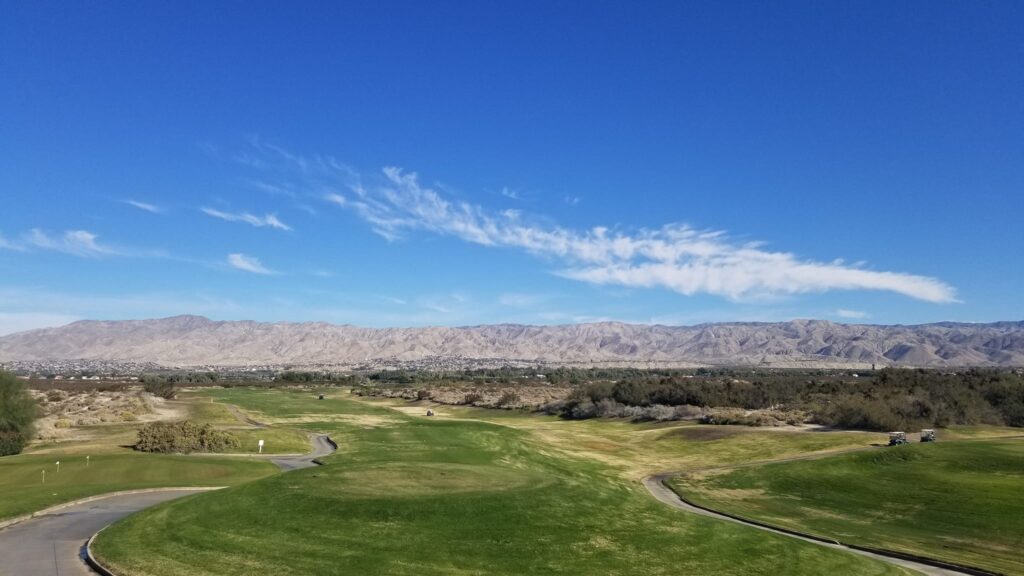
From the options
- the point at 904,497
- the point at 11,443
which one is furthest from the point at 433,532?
the point at 11,443

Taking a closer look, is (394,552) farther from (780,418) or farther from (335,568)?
(780,418)

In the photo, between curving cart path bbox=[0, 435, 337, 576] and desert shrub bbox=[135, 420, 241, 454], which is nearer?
curving cart path bbox=[0, 435, 337, 576]

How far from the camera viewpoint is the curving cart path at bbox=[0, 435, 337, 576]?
20.0 metres

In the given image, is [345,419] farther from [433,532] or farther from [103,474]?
[433,532]

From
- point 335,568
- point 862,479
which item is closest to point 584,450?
point 862,479

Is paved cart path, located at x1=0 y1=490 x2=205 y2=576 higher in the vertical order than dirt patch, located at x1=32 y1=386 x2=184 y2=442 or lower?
lower

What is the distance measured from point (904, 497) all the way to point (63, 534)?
147 ft

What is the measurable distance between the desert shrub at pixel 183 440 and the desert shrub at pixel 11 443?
9.38 m

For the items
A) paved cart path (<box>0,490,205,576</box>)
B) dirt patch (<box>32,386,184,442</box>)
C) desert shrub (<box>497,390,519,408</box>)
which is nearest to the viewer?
paved cart path (<box>0,490,205,576</box>)

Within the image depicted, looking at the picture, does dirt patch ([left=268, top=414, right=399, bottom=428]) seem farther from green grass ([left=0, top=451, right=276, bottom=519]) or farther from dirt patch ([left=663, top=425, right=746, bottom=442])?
dirt patch ([left=663, top=425, right=746, bottom=442])

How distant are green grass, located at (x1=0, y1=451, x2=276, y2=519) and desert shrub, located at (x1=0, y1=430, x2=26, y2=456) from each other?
4869 mm

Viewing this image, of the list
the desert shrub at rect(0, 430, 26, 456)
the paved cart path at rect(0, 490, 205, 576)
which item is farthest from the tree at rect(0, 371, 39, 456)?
the paved cart path at rect(0, 490, 205, 576)

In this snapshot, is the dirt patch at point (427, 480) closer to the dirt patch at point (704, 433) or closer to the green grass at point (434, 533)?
the green grass at point (434, 533)

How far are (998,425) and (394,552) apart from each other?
254 ft
